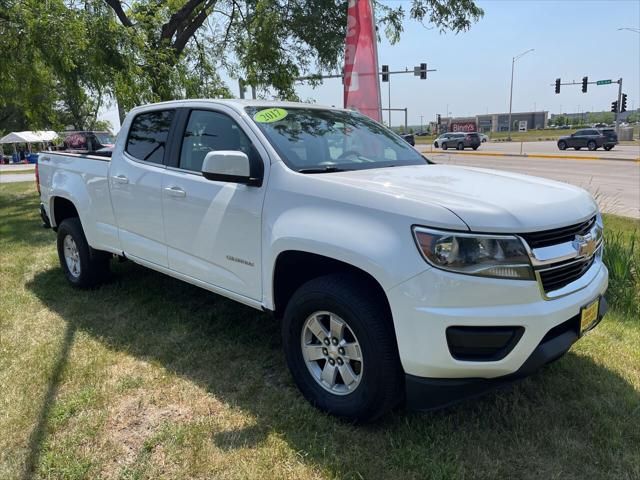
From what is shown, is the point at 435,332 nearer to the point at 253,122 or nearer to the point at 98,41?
the point at 253,122

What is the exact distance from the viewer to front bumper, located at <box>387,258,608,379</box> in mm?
2381

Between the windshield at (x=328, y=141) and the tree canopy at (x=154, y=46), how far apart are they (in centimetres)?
651

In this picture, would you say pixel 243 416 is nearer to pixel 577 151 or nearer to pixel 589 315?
pixel 589 315

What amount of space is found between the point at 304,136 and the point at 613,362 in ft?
8.73

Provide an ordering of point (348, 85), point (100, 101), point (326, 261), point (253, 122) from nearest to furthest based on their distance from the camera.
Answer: point (326, 261) → point (253, 122) → point (348, 85) → point (100, 101)

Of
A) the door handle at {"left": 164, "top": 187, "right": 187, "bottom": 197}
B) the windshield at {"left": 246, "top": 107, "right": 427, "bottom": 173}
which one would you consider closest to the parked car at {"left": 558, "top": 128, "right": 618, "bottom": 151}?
the windshield at {"left": 246, "top": 107, "right": 427, "bottom": 173}


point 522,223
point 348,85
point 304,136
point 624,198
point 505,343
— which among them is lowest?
point 624,198

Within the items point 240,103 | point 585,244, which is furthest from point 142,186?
point 585,244

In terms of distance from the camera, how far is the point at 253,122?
347cm

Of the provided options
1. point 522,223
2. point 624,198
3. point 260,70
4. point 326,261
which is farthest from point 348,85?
point 624,198

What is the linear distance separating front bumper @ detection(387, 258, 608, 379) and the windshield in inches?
44.5

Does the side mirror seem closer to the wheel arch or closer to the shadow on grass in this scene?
the wheel arch

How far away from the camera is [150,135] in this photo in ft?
14.5

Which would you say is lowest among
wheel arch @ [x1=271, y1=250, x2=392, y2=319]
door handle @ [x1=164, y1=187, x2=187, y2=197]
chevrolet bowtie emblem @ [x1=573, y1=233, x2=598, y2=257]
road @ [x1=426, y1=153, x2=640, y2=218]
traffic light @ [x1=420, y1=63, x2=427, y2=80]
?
road @ [x1=426, y1=153, x2=640, y2=218]
